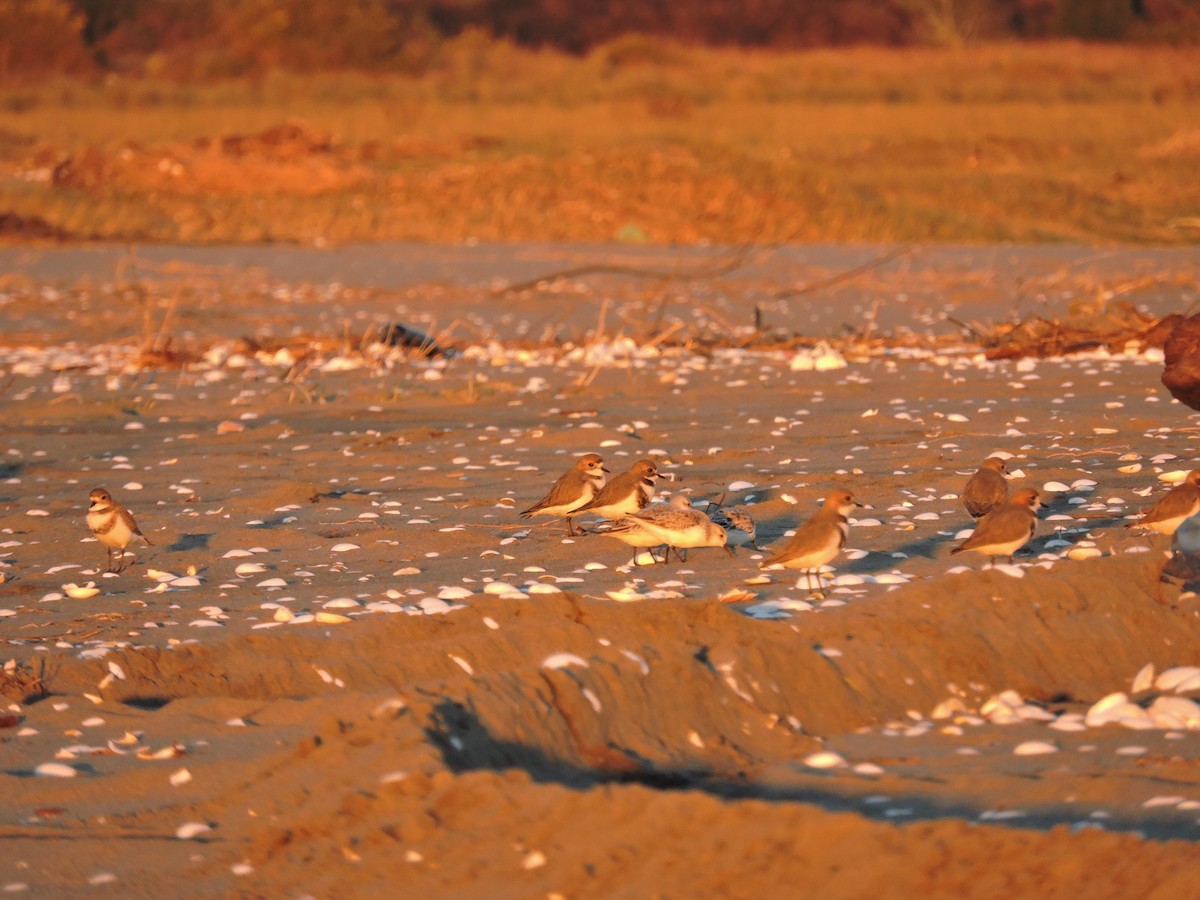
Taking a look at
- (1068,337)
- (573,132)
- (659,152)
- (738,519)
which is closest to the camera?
(738,519)

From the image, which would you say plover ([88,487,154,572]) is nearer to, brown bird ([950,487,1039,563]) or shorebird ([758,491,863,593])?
shorebird ([758,491,863,593])

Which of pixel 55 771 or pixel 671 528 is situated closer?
pixel 55 771

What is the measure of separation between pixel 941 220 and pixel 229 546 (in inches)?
769

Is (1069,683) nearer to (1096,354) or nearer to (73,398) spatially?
(1096,354)

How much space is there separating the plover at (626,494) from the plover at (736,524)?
0.98ft

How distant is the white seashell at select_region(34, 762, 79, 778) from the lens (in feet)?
14.2

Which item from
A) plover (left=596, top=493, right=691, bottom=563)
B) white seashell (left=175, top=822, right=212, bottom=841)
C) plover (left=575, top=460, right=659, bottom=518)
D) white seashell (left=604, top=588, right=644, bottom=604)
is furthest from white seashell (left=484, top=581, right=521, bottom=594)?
white seashell (left=175, top=822, right=212, bottom=841)

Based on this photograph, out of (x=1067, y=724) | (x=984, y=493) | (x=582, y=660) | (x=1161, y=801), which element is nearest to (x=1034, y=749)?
(x=1067, y=724)

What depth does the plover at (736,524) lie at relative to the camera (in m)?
6.38

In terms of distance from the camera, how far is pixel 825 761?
4.21 metres

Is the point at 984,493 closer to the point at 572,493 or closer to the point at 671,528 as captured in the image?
the point at 671,528

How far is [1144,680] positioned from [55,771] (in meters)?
3.15

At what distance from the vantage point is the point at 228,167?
27781 millimetres

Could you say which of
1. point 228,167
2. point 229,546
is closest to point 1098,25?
point 228,167
